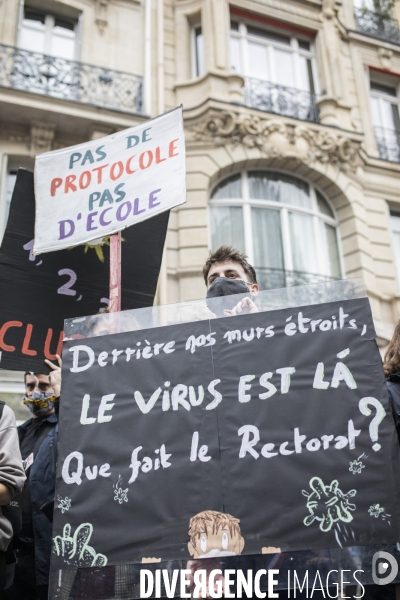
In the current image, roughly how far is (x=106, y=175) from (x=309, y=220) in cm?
777

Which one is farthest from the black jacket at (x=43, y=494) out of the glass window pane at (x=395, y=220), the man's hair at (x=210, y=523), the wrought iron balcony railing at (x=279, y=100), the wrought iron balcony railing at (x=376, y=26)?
the wrought iron balcony railing at (x=376, y=26)

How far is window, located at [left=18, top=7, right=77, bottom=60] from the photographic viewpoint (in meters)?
10.7

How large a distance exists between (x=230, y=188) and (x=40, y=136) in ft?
11.3

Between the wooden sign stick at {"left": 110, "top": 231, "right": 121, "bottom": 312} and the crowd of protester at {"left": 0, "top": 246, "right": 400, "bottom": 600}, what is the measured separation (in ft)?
1.58

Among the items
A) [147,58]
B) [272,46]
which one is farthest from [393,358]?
[272,46]

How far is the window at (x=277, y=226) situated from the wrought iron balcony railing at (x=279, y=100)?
4.40 ft

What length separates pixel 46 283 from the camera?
4.21 m

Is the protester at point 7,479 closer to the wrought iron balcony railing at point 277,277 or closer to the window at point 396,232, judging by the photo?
the wrought iron balcony railing at point 277,277

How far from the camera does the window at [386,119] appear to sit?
12438 mm

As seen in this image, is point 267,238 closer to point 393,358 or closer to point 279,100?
point 279,100

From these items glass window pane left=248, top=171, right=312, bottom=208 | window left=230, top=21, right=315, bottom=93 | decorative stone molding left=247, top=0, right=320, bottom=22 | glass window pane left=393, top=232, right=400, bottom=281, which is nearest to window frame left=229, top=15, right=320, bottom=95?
window left=230, top=21, right=315, bottom=93

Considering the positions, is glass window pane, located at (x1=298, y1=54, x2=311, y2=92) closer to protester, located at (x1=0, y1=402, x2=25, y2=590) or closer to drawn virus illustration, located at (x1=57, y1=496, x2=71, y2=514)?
protester, located at (x1=0, y1=402, x2=25, y2=590)

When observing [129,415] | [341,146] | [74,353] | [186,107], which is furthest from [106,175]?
[341,146]

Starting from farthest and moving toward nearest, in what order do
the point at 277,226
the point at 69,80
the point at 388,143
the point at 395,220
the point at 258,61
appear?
the point at 388,143 → the point at 395,220 → the point at 258,61 → the point at 277,226 → the point at 69,80
